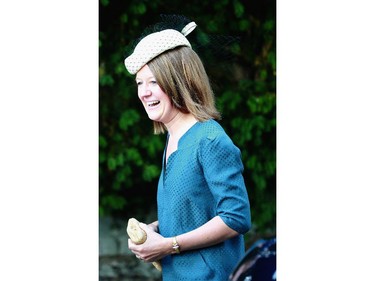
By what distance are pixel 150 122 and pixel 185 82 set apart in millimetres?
1738

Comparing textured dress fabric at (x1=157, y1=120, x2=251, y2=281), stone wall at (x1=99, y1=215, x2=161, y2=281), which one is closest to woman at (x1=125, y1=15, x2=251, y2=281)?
textured dress fabric at (x1=157, y1=120, x2=251, y2=281)

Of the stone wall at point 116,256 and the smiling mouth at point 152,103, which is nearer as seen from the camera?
the smiling mouth at point 152,103

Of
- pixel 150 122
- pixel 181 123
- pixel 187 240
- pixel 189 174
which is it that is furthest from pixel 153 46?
pixel 150 122

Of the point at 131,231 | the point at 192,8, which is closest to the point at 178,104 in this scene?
the point at 131,231

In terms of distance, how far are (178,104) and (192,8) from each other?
3.95 ft

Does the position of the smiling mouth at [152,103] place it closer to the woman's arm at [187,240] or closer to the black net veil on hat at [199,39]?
the black net veil on hat at [199,39]

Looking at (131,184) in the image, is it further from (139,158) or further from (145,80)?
(145,80)

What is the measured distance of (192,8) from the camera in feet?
12.3

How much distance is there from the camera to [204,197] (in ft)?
8.43

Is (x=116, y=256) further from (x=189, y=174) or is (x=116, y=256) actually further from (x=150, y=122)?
(x=189, y=174)

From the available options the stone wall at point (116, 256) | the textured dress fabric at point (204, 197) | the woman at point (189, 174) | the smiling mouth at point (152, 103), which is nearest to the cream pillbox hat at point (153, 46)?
the woman at point (189, 174)

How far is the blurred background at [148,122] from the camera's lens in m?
3.96

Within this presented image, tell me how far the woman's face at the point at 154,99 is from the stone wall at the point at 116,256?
170 centimetres

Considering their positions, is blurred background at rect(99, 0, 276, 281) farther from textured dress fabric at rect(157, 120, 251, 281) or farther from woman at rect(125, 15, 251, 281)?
textured dress fabric at rect(157, 120, 251, 281)
